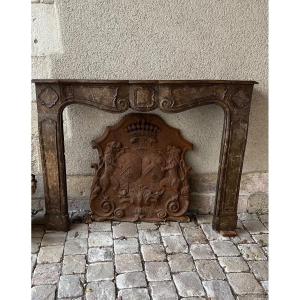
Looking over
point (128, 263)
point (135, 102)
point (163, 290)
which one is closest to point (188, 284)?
point (163, 290)

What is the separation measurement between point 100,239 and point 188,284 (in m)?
0.84

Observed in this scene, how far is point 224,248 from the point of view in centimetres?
256

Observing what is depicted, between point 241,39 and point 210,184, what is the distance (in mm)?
1278

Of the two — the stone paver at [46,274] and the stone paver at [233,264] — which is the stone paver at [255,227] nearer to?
the stone paver at [233,264]

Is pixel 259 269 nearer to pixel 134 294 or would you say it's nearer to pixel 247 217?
pixel 247 217

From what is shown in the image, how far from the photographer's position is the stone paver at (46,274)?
7.03ft

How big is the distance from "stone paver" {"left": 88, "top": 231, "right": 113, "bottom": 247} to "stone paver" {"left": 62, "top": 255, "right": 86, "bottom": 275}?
7.4 inches

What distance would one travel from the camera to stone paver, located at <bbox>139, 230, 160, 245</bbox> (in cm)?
264

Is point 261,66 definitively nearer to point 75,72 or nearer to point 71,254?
point 75,72

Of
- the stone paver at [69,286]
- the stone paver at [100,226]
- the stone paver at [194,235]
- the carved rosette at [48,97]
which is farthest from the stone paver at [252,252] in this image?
the carved rosette at [48,97]

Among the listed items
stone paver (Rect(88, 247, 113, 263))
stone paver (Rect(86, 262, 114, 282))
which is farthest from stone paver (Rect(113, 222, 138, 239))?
stone paver (Rect(86, 262, 114, 282))

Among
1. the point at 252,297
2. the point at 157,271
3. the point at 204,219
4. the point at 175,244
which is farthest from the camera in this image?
the point at 204,219

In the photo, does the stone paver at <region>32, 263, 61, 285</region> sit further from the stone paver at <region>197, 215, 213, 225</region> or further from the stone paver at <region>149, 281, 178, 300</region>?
the stone paver at <region>197, 215, 213, 225</region>
